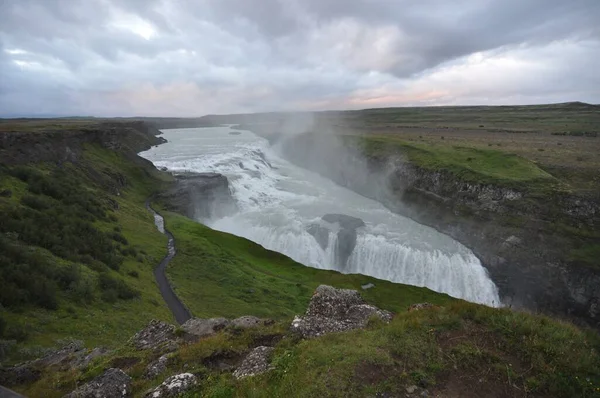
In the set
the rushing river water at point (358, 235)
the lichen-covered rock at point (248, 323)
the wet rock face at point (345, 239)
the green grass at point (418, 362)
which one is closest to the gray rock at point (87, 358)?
the green grass at point (418, 362)

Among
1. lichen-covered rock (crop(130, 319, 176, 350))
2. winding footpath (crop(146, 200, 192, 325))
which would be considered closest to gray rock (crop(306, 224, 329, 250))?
winding footpath (crop(146, 200, 192, 325))

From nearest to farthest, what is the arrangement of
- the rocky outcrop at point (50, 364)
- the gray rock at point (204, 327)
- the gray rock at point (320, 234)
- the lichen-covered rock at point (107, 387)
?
the lichen-covered rock at point (107, 387)
the rocky outcrop at point (50, 364)
the gray rock at point (204, 327)
the gray rock at point (320, 234)

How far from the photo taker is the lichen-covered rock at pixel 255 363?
10.6 m

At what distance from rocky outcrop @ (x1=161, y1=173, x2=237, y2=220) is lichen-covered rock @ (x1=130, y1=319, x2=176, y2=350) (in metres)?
50.3

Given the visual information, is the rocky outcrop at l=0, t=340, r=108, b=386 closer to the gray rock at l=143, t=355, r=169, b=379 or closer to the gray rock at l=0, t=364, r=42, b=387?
the gray rock at l=0, t=364, r=42, b=387

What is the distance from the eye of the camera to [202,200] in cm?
6669

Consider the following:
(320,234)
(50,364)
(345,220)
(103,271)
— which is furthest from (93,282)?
(345,220)

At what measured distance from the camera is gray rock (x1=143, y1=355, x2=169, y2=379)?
11555 mm

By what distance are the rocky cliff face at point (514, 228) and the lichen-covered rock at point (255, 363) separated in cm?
2757

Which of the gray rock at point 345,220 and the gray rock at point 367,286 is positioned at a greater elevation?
the gray rock at point 345,220

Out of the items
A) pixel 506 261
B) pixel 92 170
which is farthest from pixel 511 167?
pixel 92 170

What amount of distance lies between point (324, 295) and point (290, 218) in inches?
1677

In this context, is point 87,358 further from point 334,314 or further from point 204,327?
point 334,314

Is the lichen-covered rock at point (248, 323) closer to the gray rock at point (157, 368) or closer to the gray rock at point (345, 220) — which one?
the gray rock at point (157, 368)
